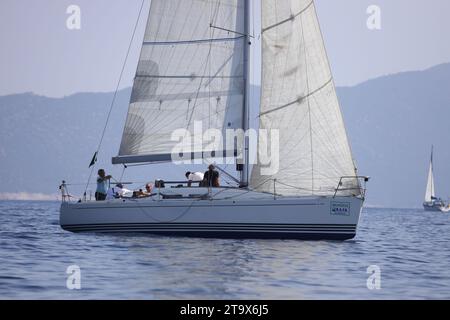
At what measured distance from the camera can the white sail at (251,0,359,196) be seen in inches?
1144

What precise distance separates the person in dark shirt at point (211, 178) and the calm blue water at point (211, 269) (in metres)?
2.16

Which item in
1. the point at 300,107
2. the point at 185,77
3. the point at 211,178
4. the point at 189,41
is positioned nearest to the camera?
the point at 300,107

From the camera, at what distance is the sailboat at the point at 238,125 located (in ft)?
93.9

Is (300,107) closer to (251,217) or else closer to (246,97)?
(246,97)

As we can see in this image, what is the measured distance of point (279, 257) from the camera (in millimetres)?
24016

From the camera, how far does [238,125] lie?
97.4 feet

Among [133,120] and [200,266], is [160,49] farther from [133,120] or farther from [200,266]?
[200,266]

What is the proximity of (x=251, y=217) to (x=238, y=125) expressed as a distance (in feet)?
11.0

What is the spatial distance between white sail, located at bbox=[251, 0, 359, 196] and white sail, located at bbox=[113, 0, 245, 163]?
3.72 feet

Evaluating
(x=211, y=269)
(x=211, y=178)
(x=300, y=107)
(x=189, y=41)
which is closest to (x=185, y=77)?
(x=189, y=41)

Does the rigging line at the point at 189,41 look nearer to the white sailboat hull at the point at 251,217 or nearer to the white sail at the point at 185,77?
the white sail at the point at 185,77

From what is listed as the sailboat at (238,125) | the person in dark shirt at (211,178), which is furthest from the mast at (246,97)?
the person in dark shirt at (211,178)

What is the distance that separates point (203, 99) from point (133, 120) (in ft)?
8.97
